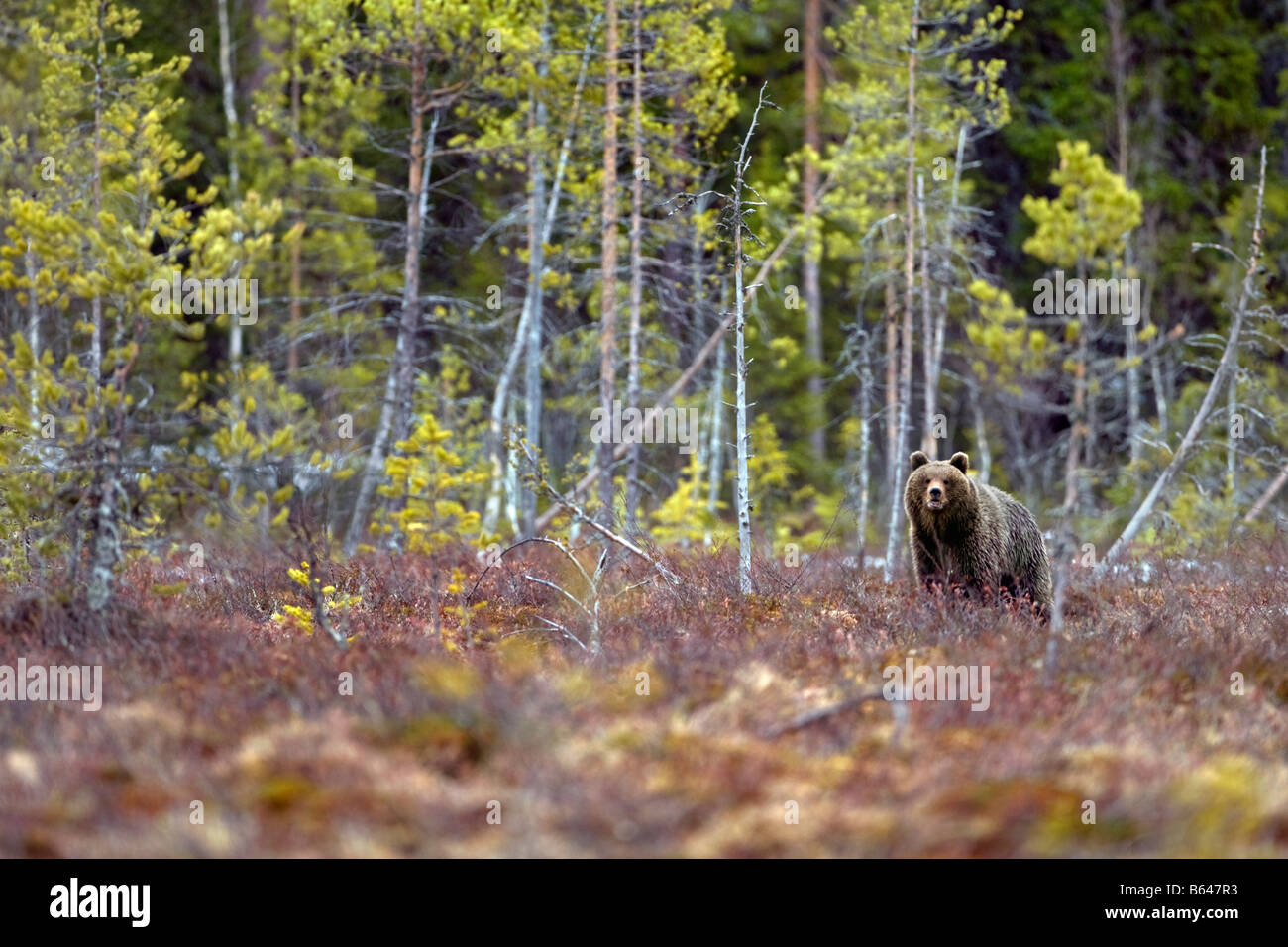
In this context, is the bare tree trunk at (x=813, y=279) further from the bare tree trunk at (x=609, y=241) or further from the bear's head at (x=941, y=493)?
the bear's head at (x=941, y=493)

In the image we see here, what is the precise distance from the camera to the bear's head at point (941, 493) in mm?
11250

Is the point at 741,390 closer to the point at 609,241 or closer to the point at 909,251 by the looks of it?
the point at 609,241

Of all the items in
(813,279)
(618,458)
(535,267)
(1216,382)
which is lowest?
(618,458)

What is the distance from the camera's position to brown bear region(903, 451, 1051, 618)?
11383 millimetres

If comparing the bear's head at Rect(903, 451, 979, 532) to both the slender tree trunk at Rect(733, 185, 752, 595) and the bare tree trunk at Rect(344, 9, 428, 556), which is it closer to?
the slender tree trunk at Rect(733, 185, 752, 595)

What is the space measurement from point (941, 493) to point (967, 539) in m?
0.69

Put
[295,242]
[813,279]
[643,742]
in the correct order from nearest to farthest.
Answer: [643,742] → [295,242] → [813,279]

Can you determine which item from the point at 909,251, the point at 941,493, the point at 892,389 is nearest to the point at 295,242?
the point at 892,389

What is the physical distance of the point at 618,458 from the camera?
19.3 meters

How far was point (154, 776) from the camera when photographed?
235 inches

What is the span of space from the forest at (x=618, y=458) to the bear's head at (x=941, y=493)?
2.69ft
